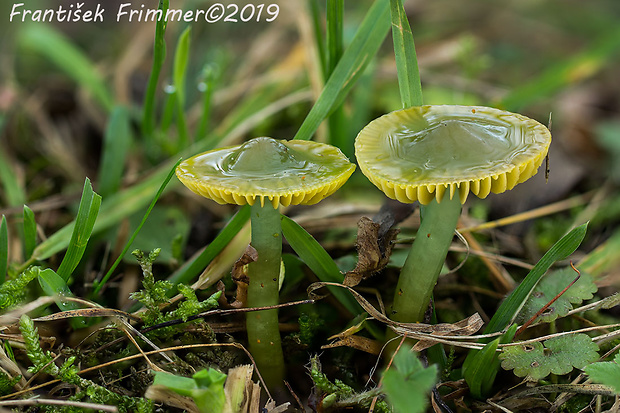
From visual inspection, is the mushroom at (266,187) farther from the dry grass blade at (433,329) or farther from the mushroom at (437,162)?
the dry grass blade at (433,329)

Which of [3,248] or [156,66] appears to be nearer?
[3,248]

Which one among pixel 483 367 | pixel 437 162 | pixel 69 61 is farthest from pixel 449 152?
pixel 69 61

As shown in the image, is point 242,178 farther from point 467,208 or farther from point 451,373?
point 467,208

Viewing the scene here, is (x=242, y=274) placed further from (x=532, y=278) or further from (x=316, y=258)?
(x=532, y=278)

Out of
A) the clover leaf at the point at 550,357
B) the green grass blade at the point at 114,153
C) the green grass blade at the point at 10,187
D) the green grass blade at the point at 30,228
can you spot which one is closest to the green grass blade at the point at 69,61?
the green grass blade at the point at 114,153

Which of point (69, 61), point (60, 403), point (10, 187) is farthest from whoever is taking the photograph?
point (69, 61)

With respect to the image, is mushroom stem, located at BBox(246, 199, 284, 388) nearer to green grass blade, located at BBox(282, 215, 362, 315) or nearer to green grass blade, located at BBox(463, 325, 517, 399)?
green grass blade, located at BBox(282, 215, 362, 315)

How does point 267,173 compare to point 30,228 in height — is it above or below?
above
